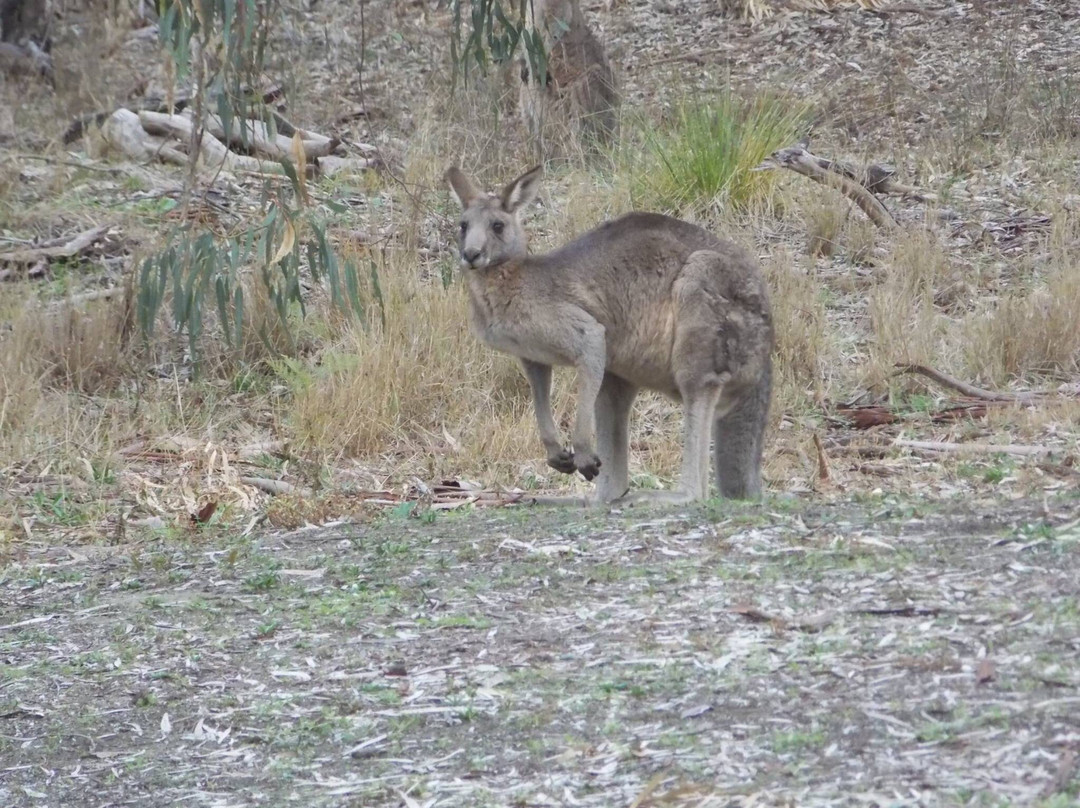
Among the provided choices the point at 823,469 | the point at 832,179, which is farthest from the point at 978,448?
the point at 832,179

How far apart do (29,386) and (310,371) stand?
139cm

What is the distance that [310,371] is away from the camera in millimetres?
8055

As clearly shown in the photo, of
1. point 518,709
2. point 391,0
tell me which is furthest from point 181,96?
point 518,709

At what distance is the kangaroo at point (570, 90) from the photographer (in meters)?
10.8

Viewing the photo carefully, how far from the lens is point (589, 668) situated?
3.68 metres

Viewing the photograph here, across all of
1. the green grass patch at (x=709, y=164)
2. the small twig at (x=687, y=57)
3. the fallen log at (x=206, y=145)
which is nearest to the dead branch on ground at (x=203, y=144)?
the fallen log at (x=206, y=145)

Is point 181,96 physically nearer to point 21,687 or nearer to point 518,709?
point 21,687

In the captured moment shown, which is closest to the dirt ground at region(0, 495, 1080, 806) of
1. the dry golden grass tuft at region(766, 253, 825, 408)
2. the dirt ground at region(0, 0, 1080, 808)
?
the dirt ground at region(0, 0, 1080, 808)

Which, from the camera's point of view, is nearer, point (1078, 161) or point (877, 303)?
point (877, 303)

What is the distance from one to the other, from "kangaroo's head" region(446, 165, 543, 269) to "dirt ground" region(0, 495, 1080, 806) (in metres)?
1.21

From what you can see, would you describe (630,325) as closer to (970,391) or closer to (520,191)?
(520,191)

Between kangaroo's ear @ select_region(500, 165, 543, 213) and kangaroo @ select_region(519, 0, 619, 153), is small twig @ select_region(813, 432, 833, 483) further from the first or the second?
kangaroo @ select_region(519, 0, 619, 153)

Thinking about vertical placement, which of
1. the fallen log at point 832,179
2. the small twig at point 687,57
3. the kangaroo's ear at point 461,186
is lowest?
the kangaroo's ear at point 461,186

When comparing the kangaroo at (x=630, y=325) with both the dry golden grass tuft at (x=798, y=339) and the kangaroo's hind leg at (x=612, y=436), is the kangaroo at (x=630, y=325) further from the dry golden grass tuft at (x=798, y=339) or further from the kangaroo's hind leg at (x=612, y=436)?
the dry golden grass tuft at (x=798, y=339)
